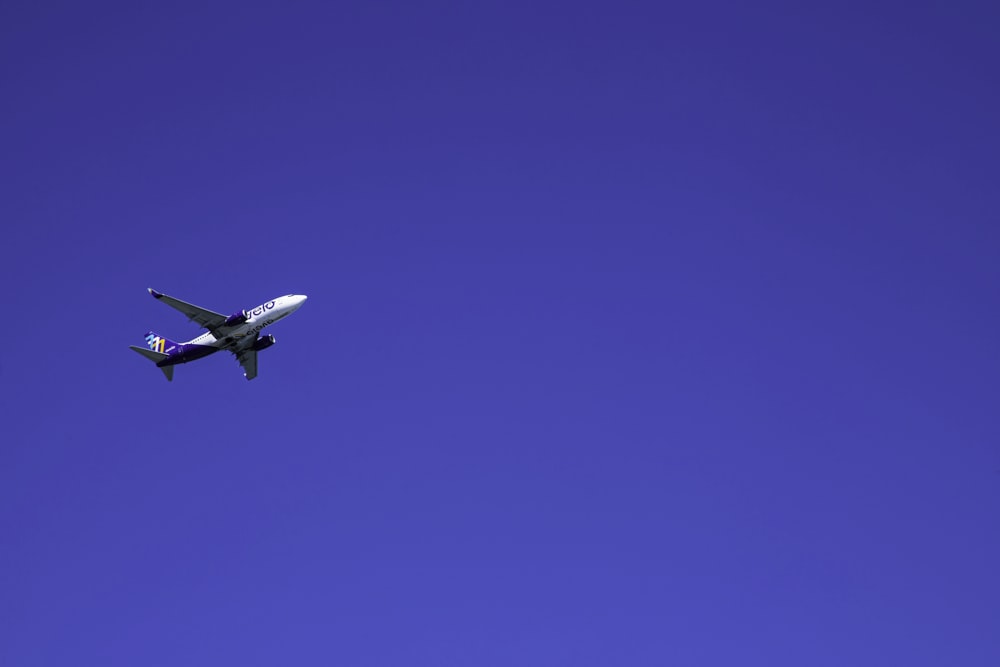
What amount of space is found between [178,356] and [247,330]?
934 cm

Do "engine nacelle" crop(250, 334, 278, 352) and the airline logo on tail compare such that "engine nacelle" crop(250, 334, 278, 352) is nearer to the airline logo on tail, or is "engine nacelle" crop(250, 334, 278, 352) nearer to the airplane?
the airplane

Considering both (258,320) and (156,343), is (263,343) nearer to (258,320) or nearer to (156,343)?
(258,320)

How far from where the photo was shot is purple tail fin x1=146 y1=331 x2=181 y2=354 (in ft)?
587

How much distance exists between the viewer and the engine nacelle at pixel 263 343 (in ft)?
596

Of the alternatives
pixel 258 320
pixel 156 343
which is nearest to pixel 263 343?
pixel 258 320

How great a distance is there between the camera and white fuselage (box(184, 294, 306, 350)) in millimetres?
177375

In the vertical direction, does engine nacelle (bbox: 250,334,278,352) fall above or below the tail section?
above

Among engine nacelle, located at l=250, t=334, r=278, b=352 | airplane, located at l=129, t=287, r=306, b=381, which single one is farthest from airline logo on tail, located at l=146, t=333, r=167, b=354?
engine nacelle, located at l=250, t=334, r=278, b=352

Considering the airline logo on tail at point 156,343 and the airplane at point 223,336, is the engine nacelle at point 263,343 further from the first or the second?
the airline logo on tail at point 156,343

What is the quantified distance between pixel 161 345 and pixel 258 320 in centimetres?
1340

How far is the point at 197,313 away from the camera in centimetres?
17375

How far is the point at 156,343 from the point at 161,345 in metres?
1.04

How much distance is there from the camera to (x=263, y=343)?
182 metres

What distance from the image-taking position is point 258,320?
17762 cm
